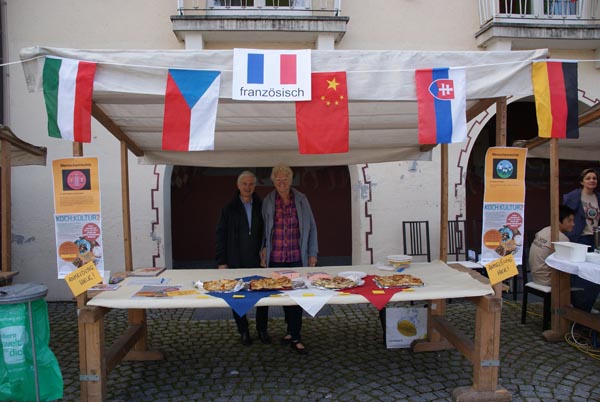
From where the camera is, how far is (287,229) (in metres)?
4.23

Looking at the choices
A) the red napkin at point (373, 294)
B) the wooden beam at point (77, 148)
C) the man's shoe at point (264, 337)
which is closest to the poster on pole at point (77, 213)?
the wooden beam at point (77, 148)

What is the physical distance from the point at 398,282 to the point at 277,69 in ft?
5.98

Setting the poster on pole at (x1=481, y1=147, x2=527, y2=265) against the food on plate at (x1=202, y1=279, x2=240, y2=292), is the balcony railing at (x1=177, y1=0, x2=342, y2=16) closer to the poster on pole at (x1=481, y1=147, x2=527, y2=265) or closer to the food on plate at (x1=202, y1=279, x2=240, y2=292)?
the poster on pole at (x1=481, y1=147, x2=527, y2=265)

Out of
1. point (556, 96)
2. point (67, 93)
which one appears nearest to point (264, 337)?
point (67, 93)

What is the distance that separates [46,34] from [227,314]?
180 inches

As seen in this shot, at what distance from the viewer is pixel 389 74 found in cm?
286

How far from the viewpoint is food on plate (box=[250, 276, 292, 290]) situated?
3229 millimetres

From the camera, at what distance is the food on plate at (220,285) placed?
3.25 m

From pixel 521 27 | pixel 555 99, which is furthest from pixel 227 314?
pixel 521 27

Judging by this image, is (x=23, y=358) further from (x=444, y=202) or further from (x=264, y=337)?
(x=444, y=202)

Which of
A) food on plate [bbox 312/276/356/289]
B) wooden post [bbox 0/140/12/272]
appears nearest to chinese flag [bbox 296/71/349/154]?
food on plate [bbox 312/276/356/289]

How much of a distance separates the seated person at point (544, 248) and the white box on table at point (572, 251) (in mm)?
350

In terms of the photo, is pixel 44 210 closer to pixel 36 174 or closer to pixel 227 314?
pixel 36 174

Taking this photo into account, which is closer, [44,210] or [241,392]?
[241,392]
